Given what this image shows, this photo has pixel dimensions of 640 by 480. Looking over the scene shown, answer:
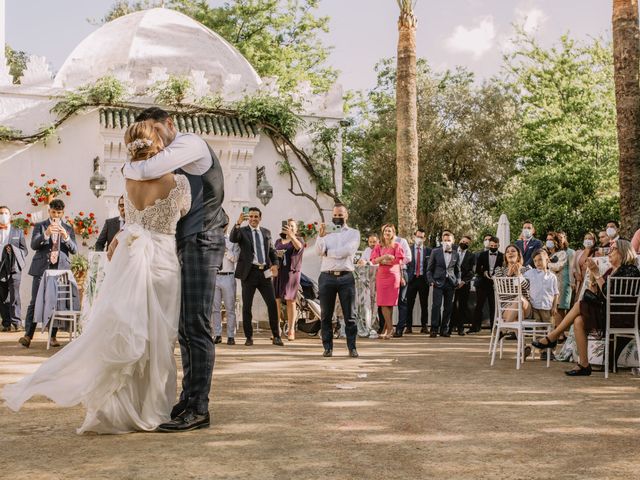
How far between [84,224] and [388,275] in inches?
280

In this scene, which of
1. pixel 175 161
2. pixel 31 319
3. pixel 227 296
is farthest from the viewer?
pixel 227 296

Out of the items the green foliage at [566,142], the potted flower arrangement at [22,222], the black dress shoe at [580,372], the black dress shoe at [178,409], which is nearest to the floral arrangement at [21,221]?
the potted flower arrangement at [22,222]

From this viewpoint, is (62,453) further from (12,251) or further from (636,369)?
(12,251)

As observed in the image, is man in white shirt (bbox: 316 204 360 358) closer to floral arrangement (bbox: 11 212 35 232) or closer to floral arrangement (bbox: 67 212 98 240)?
floral arrangement (bbox: 67 212 98 240)

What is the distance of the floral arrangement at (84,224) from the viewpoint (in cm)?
1828

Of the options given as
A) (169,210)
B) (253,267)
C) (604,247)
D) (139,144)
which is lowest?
(253,267)

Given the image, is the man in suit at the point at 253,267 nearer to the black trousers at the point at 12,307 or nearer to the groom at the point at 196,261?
the black trousers at the point at 12,307

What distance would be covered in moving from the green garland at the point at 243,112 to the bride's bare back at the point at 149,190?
43.9 ft

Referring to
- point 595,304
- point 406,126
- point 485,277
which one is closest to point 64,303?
point 595,304

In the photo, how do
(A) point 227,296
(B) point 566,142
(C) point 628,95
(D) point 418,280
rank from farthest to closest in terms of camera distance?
(B) point 566,142 < (D) point 418,280 < (C) point 628,95 < (A) point 227,296

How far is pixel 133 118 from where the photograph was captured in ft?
62.8

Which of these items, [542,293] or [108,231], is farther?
[108,231]

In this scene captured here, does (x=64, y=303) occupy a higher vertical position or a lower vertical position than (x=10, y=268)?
lower

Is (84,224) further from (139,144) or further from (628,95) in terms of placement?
(139,144)
